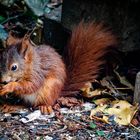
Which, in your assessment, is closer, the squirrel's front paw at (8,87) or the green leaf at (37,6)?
the squirrel's front paw at (8,87)

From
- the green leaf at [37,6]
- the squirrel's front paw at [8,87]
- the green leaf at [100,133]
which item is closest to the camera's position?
the green leaf at [100,133]

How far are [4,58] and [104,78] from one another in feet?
2.59

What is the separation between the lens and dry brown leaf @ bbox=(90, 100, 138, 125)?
3.18m

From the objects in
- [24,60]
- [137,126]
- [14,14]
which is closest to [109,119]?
[137,126]

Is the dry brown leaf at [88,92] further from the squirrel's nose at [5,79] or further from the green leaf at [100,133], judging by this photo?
the squirrel's nose at [5,79]

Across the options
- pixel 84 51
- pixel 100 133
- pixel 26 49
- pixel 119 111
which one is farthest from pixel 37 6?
pixel 100 133

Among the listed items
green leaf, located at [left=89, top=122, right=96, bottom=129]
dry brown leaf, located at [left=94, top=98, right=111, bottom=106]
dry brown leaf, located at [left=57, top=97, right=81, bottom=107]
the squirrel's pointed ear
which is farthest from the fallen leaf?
the squirrel's pointed ear

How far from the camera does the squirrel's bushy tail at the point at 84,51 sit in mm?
3412

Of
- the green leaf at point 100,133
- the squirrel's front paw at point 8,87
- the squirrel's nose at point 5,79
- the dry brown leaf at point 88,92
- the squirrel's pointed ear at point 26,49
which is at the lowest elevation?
the green leaf at point 100,133

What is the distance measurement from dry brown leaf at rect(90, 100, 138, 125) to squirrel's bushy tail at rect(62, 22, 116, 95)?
0.24 metres

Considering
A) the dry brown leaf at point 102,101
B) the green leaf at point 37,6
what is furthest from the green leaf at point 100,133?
the green leaf at point 37,6

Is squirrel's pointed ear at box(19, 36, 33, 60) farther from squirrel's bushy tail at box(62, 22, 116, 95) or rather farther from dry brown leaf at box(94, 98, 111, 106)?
dry brown leaf at box(94, 98, 111, 106)

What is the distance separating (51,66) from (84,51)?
256 millimetres

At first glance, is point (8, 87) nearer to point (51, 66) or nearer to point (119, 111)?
point (51, 66)
